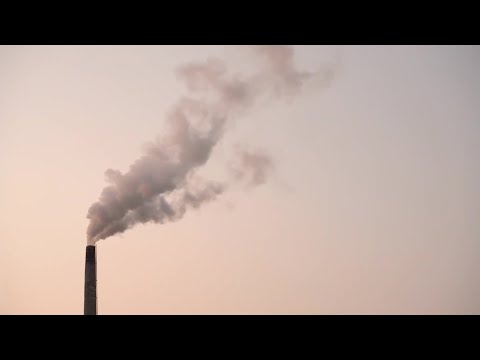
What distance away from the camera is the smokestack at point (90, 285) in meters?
19.2

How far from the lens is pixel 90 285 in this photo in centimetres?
1950

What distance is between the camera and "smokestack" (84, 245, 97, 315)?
1916cm
